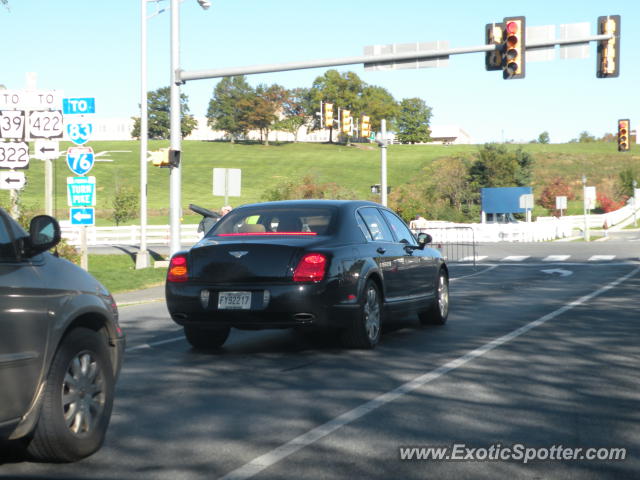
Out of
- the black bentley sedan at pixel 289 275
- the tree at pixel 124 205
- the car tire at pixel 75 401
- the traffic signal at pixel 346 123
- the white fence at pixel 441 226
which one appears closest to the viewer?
the car tire at pixel 75 401

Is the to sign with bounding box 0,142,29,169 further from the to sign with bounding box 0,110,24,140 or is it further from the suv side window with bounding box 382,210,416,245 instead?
the suv side window with bounding box 382,210,416,245

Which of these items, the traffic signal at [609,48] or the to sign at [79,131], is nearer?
the to sign at [79,131]

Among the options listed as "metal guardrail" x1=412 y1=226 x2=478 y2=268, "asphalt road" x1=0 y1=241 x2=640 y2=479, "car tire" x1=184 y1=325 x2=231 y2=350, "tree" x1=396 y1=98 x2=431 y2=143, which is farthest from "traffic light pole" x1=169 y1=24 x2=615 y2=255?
"tree" x1=396 y1=98 x2=431 y2=143

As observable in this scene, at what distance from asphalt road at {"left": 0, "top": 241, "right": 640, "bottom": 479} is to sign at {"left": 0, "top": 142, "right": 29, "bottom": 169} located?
4.15m

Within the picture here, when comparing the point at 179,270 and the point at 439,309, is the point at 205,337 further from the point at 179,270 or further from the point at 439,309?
the point at 439,309

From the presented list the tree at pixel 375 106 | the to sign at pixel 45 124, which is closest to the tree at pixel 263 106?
the tree at pixel 375 106

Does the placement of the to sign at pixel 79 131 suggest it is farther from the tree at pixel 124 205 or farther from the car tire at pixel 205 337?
the tree at pixel 124 205

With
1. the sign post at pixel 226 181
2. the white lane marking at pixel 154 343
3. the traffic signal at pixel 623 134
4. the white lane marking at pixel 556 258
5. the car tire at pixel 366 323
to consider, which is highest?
the traffic signal at pixel 623 134

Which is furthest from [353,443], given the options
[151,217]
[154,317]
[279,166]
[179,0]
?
[279,166]

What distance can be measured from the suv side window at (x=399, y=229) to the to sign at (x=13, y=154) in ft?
21.7

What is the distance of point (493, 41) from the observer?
2162 cm

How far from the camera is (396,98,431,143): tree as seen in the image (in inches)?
7160

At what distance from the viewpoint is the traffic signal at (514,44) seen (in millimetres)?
20969

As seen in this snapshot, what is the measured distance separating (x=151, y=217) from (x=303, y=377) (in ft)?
231
